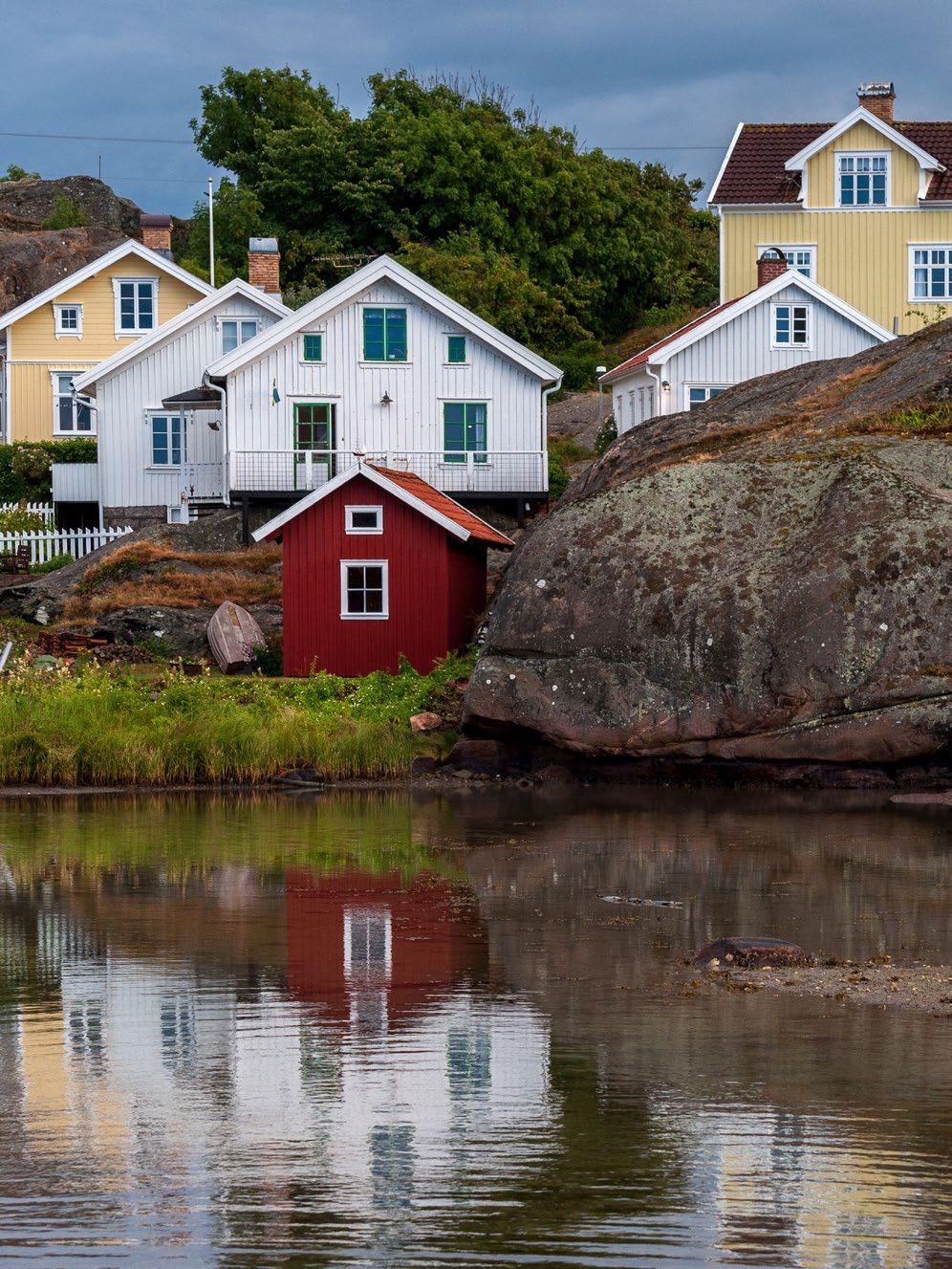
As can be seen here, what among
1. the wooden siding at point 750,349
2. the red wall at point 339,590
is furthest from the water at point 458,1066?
the wooden siding at point 750,349

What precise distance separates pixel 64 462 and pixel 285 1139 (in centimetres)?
4302

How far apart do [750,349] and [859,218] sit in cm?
988

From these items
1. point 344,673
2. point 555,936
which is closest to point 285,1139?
point 555,936

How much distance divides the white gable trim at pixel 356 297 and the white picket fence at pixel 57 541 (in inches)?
196

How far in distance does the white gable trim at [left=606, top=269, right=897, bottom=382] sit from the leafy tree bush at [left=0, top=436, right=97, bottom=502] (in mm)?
16395

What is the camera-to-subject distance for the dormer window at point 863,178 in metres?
52.0

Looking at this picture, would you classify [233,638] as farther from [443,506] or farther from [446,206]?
[446,206]

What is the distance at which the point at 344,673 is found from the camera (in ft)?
108

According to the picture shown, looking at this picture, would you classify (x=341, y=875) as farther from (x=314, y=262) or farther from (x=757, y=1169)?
(x=314, y=262)

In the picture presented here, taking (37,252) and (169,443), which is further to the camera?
(37,252)

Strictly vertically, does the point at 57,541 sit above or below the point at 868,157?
below

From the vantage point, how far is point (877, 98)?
53.3 metres

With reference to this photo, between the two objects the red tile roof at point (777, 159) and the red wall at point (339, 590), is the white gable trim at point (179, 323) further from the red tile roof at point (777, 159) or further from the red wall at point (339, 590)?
the red wall at point (339, 590)

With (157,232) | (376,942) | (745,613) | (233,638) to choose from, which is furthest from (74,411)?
(376,942)
